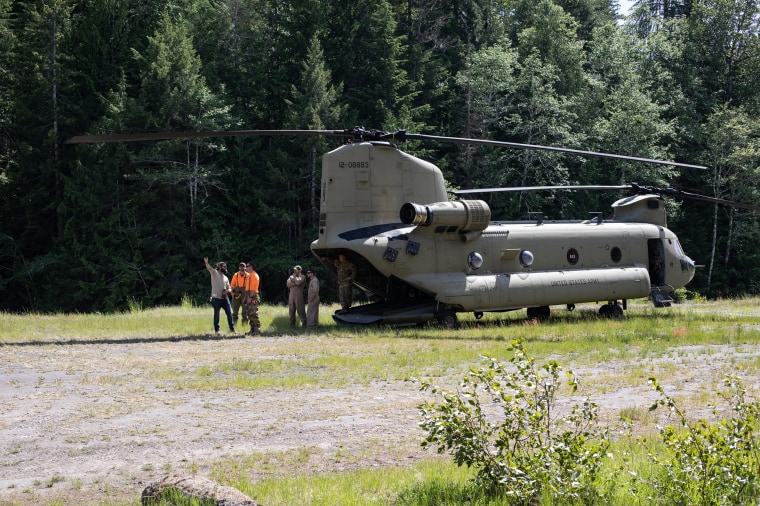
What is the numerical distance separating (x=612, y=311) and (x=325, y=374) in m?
11.6

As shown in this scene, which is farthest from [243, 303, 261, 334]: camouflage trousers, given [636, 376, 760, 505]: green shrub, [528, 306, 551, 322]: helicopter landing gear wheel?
[636, 376, 760, 505]: green shrub

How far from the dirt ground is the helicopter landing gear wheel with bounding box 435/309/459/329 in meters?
5.71

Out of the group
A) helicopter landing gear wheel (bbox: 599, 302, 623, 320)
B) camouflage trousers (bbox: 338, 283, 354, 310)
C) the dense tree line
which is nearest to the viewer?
camouflage trousers (bbox: 338, 283, 354, 310)

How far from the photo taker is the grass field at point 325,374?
6715mm

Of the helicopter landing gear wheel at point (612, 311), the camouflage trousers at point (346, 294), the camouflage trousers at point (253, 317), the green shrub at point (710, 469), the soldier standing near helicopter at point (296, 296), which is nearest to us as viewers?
the green shrub at point (710, 469)

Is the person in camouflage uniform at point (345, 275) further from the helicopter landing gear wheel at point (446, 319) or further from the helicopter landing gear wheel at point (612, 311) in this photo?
the helicopter landing gear wheel at point (612, 311)

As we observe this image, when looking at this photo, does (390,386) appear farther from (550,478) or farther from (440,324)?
(440,324)

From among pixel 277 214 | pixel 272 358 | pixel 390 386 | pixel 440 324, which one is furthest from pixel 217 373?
pixel 277 214

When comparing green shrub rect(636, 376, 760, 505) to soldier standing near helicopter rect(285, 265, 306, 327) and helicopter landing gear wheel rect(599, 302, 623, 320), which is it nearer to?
soldier standing near helicopter rect(285, 265, 306, 327)

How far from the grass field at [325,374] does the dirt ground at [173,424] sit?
3cm

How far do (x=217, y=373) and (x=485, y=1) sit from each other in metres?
48.0

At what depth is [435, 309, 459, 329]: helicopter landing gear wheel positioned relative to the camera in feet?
59.3

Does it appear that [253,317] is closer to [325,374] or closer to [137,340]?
[137,340]

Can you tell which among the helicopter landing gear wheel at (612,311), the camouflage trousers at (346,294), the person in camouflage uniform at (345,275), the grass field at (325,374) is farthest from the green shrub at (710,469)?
the helicopter landing gear wheel at (612,311)
